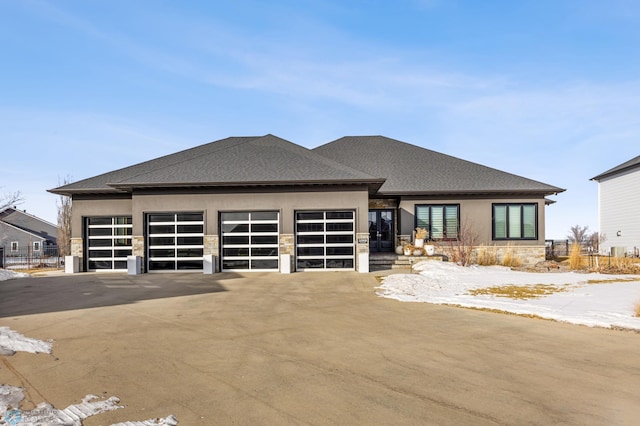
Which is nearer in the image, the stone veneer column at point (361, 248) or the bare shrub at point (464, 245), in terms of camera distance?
the stone veneer column at point (361, 248)

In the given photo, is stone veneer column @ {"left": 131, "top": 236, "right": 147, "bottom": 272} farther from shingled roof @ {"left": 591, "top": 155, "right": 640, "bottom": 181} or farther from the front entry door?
shingled roof @ {"left": 591, "top": 155, "right": 640, "bottom": 181}

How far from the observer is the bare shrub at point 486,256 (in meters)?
19.1

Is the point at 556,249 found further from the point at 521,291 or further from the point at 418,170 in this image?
the point at 521,291

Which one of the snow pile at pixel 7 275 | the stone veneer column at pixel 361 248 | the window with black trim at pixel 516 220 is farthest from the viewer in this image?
the window with black trim at pixel 516 220

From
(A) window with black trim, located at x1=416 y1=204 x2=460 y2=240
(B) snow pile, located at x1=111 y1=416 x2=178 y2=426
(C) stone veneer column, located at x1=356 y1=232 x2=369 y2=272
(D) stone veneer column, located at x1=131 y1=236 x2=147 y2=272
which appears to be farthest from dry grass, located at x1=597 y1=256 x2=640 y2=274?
(D) stone veneer column, located at x1=131 y1=236 x2=147 y2=272

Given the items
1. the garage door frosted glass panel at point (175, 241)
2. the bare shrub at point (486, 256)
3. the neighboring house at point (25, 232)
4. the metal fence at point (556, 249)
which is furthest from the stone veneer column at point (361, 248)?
the neighboring house at point (25, 232)

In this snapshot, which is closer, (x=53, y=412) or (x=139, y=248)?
(x=53, y=412)

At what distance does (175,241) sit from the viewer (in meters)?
17.9

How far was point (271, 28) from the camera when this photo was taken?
1383 cm

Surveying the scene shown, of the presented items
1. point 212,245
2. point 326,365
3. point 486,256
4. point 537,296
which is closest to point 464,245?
point 486,256

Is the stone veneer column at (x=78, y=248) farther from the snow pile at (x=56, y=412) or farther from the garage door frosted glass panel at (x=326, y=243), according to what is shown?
the snow pile at (x=56, y=412)

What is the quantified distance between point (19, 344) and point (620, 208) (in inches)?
1354

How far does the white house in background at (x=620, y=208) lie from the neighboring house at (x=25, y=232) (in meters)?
58.3

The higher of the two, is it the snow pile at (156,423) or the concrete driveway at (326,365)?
the snow pile at (156,423)
